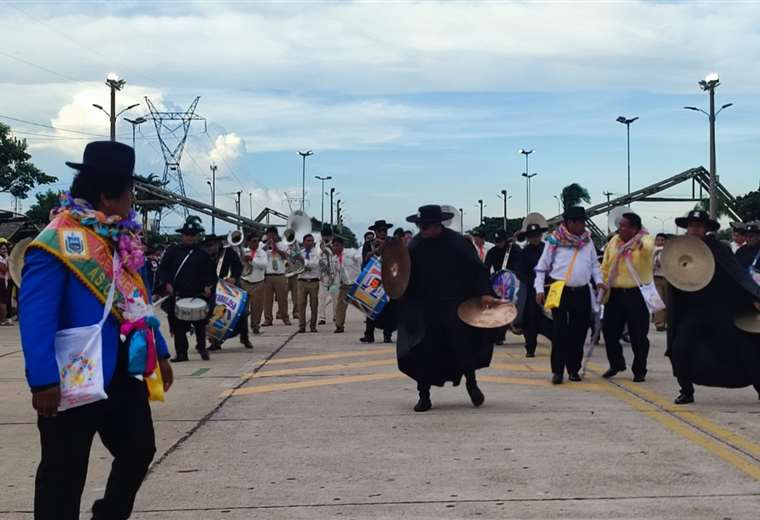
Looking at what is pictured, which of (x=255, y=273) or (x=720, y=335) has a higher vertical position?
(x=255, y=273)

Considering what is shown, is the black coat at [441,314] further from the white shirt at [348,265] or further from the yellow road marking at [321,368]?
the white shirt at [348,265]

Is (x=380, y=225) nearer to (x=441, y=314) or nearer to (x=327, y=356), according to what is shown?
(x=327, y=356)

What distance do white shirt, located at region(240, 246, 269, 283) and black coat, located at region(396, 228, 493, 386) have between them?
12.2 metres

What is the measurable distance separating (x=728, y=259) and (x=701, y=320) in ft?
1.98

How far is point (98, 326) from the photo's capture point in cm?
475

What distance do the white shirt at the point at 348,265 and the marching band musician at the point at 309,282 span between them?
1.79ft

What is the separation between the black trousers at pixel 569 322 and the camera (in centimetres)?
1203

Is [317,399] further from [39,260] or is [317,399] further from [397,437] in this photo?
[39,260]

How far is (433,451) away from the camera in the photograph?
814 centimetres

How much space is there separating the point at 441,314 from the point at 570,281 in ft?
7.22

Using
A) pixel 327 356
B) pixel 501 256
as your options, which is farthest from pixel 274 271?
pixel 327 356

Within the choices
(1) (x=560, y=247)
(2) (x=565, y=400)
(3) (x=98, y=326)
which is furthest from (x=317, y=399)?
(3) (x=98, y=326)

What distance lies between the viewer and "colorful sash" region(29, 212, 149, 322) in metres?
4.72

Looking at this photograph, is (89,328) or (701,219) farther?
(701,219)
